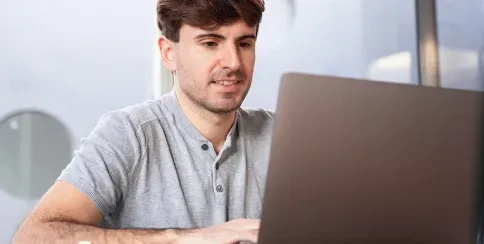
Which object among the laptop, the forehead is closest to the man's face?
the forehead

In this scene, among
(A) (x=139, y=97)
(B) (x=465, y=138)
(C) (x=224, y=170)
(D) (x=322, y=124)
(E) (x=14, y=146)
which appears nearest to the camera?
(D) (x=322, y=124)

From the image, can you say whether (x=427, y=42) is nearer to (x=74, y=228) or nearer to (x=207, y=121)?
(x=207, y=121)

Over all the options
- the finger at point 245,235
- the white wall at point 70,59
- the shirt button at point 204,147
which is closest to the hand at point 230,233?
the finger at point 245,235

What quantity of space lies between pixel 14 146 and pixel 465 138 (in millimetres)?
1646

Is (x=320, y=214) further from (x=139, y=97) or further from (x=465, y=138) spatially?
(x=139, y=97)

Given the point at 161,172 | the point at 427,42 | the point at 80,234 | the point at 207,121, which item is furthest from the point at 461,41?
the point at 80,234

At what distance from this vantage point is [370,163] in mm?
680

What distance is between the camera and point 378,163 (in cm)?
69

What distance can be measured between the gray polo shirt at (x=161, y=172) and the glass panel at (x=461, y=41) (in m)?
0.80

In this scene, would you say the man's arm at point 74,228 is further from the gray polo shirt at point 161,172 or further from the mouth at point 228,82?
the mouth at point 228,82

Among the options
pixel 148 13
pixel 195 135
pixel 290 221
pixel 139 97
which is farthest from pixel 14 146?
pixel 290 221

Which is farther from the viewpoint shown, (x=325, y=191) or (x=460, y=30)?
(x=460, y=30)

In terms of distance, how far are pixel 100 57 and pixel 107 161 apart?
0.93 meters

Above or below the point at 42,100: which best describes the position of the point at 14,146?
below
